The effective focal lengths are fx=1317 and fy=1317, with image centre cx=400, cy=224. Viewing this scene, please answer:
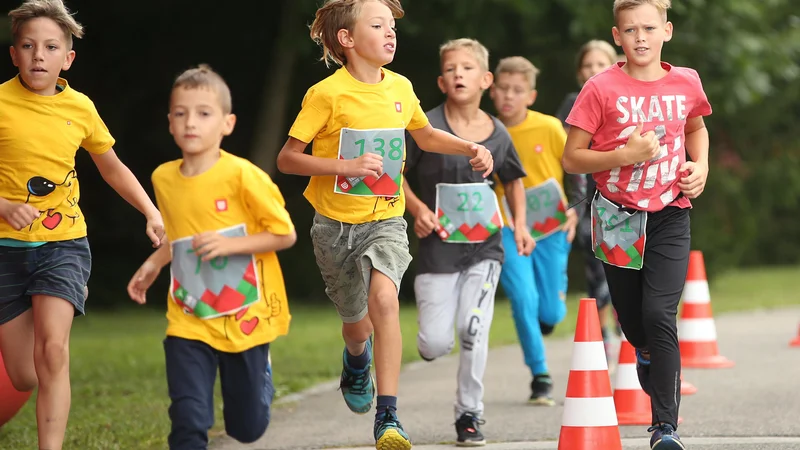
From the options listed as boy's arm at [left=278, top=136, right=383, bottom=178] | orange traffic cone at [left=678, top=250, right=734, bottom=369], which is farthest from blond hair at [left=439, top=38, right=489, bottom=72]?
orange traffic cone at [left=678, top=250, right=734, bottom=369]

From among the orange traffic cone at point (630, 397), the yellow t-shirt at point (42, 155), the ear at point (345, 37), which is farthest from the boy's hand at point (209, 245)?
the orange traffic cone at point (630, 397)

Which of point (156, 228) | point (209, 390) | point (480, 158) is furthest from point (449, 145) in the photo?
point (209, 390)

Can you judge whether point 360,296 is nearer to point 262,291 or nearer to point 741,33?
point 262,291

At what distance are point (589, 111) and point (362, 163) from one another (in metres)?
1.04

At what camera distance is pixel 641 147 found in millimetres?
5676

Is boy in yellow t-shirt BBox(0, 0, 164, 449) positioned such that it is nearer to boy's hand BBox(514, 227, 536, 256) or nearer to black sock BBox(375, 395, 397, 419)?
black sock BBox(375, 395, 397, 419)

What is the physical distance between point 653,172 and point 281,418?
3174 millimetres

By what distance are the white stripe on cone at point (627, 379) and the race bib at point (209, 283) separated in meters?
2.42

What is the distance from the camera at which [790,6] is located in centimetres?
1777

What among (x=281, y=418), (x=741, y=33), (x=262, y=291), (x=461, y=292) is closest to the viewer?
(x=262, y=291)

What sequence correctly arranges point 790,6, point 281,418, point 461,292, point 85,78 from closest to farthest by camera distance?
point 461,292
point 281,418
point 790,6
point 85,78

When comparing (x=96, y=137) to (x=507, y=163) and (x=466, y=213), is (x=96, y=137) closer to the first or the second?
(x=466, y=213)

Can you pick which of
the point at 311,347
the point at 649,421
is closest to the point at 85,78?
the point at 311,347

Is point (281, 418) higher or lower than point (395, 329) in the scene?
lower
